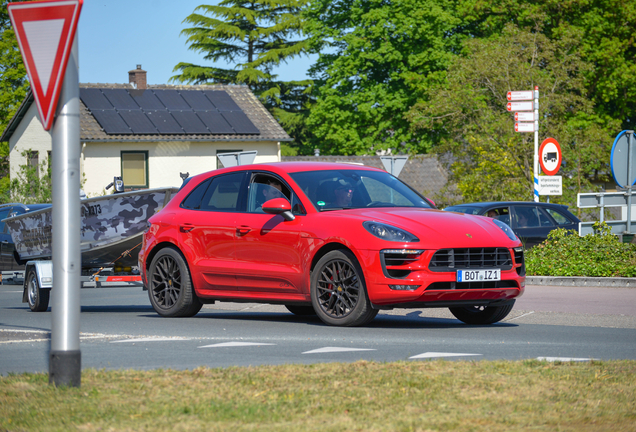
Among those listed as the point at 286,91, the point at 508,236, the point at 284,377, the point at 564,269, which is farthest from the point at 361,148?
the point at 284,377

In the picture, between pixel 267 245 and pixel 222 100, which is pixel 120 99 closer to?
pixel 222 100

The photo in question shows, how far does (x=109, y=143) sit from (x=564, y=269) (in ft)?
104

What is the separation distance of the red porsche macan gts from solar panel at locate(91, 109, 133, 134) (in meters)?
35.1

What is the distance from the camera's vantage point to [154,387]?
6086mm

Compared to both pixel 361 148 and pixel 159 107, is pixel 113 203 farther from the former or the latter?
pixel 361 148

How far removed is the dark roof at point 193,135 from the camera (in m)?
46.5

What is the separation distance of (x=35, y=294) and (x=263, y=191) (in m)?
4.61

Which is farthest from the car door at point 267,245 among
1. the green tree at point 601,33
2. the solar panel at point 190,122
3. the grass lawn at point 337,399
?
the solar panel at point 190,122

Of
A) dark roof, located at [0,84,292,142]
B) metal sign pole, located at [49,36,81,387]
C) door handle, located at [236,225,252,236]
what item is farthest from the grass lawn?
dark roof, located at [0,84,292,142]

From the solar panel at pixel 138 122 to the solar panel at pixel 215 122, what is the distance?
2.76 meters

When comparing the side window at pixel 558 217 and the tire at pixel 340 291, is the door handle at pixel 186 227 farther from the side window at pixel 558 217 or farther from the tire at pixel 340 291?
the side window at pixel 558 217

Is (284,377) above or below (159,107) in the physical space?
below

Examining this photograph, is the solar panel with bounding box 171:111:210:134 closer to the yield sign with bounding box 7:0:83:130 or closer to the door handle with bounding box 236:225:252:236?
the door handle with bounding box 236:225:252:236

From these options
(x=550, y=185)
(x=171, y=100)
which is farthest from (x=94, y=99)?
(x=550, y=185)
